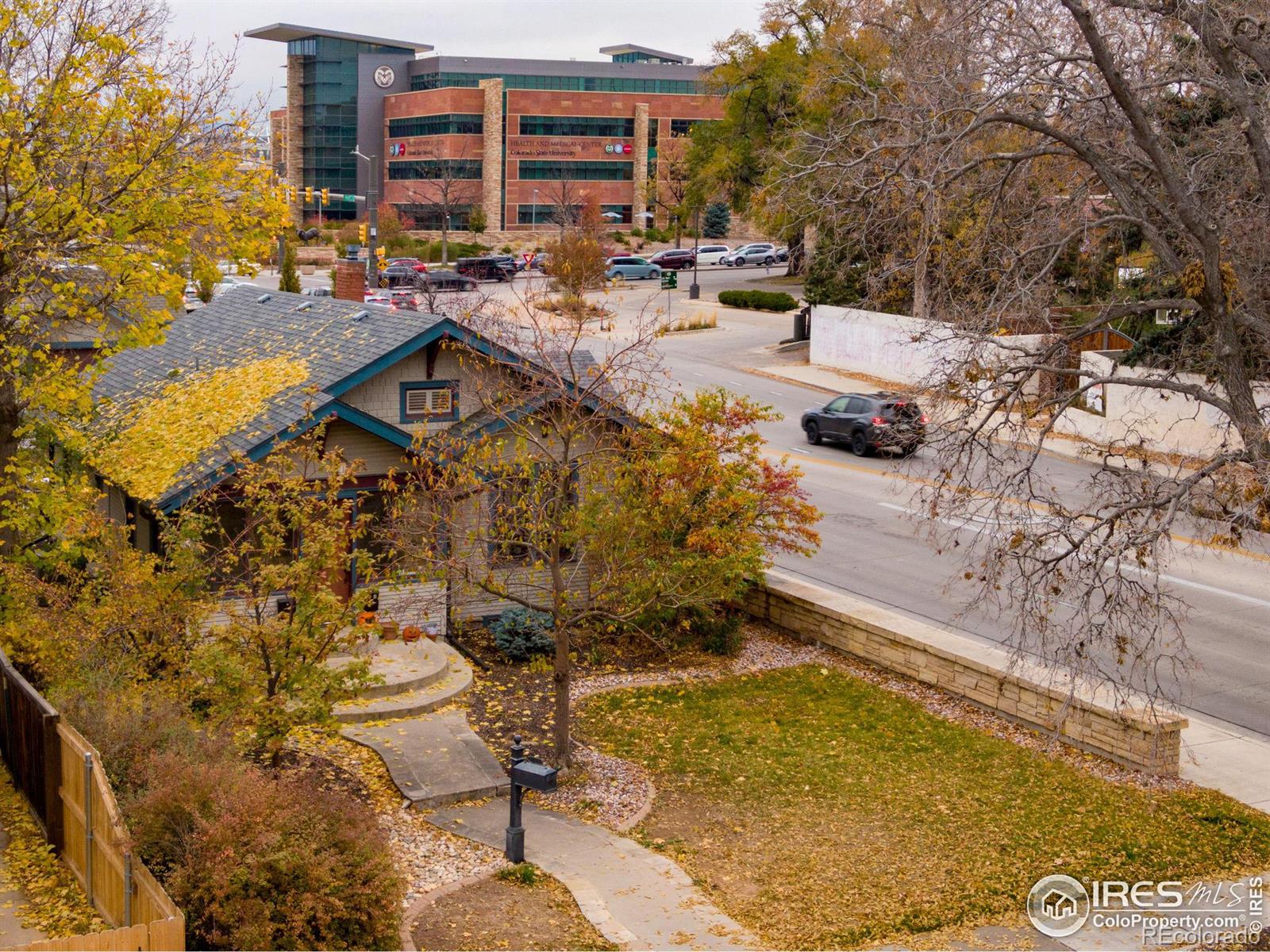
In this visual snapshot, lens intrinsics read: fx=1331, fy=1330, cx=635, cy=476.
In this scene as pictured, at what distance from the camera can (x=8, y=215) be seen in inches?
657

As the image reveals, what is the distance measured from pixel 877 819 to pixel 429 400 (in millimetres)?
10255

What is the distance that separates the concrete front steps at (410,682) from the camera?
17.0m

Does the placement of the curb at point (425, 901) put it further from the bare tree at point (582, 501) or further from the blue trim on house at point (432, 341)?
the blue trim on house at point (432, 341)

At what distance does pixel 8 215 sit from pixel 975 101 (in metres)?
11.8

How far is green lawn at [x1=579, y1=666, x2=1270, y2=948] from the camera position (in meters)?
12.3

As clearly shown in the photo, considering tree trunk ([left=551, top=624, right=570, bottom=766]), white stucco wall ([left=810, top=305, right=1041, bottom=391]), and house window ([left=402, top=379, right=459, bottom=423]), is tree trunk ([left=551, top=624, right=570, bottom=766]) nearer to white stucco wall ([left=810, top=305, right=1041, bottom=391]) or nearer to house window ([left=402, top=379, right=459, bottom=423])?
house window ([left=402, top=379, right=459, bottom=423])

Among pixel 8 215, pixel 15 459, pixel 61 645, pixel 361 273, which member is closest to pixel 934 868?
pixel 61 645

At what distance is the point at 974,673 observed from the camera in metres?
17.9

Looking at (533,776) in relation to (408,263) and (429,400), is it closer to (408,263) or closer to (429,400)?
(429,400)

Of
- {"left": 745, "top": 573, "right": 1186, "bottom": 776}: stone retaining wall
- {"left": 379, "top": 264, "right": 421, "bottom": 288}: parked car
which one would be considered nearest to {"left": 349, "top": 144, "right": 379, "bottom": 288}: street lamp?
{"left": 379, "top": 264, "right": 421, "bottom": 288}: parked car

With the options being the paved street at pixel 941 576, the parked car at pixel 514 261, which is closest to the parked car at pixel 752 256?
the parked car at pixel 514 261

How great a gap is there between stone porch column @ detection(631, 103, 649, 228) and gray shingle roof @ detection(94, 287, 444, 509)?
83.9 m

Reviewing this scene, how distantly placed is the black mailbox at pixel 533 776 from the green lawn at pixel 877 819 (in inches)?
66.9

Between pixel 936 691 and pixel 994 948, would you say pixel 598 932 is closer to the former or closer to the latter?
pixel 994 948
